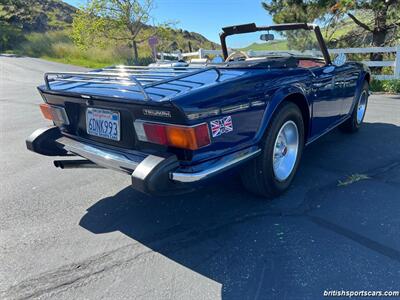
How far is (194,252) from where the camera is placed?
2275 mm

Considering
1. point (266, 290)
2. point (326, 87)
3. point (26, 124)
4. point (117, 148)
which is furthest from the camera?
point (26, 124)

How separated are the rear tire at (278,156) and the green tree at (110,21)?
18.6 meters

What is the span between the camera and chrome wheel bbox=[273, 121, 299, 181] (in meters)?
2.97

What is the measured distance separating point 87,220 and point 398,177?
303cm

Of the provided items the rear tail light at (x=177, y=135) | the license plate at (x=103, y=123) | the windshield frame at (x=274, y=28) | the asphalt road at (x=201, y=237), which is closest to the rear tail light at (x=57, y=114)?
the license plate at (x=103, y=123)

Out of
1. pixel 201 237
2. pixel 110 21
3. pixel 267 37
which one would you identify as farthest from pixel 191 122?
pixel 110 21

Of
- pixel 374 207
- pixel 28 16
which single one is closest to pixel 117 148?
pixel 374 207

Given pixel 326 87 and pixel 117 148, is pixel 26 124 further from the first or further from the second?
pixel 326 87

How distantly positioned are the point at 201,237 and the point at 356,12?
11706 mm

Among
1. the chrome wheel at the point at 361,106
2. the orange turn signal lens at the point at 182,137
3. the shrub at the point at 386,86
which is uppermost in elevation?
the orange turn signal lens at the point at 182,137

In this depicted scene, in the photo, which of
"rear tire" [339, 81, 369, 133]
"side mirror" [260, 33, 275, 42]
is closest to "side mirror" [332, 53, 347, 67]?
"side mirror" [260, 33, 275, 42]

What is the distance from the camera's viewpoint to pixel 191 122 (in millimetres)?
2053

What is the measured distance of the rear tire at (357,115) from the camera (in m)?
4.73

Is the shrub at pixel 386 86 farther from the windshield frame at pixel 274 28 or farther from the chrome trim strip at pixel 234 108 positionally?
the chrome trim strip at pixel 234 108
